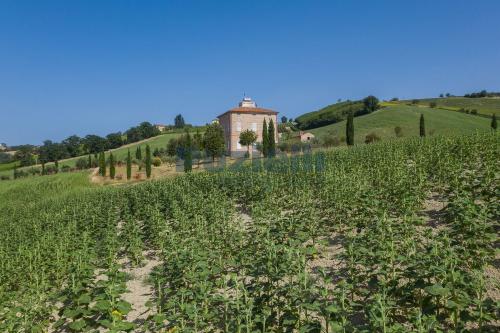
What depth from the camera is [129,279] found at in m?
8.69

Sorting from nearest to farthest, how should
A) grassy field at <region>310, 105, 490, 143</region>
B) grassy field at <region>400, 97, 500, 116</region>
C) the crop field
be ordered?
the crop field → grassy field at <region>310, 105, 490, 143</region> → grassy field at <region>400, 97, 500, 116</region>

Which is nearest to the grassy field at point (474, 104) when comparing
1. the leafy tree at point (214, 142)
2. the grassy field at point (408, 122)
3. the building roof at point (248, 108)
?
the grassy field at point (408, 122)

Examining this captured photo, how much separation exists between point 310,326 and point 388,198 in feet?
21.5

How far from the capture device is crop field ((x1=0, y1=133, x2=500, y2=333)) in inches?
187

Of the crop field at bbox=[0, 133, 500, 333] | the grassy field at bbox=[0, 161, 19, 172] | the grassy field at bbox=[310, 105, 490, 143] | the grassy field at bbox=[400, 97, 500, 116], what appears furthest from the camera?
the grassy field at bbox=[0, 161, 19, 172]

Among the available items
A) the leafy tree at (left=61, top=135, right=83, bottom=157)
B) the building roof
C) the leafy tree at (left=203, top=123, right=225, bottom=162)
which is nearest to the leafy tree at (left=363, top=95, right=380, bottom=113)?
the building roof

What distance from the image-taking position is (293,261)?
6676 mm

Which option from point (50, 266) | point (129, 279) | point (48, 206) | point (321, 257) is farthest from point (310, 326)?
point (48, 206)

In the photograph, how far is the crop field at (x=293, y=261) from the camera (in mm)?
4762

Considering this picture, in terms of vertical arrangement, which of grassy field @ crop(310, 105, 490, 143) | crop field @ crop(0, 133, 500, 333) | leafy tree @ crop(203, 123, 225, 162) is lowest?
crop field @ crop(0, 133, 500, 333)

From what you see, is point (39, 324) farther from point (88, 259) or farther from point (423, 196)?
point (423, 196)

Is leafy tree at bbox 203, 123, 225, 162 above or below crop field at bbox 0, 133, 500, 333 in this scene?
above

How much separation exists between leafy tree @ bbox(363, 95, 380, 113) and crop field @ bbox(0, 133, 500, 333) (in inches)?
2962

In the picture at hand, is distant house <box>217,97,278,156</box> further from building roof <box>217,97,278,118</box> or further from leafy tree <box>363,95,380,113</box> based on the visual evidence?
leafy tree <box>363,95,380,113</box>
